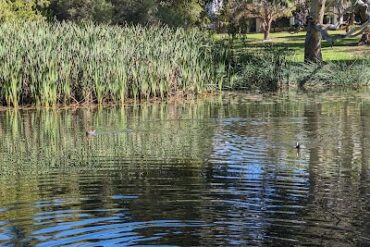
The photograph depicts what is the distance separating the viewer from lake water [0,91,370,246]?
20.3 feet

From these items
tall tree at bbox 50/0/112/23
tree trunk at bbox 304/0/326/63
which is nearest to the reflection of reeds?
tree trunk at bbox 304/0/326/63

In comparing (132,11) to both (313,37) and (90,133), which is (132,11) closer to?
(313,37)

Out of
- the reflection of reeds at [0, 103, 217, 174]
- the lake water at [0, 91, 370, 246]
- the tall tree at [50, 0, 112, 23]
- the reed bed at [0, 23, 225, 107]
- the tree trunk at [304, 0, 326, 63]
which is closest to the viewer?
the lake water at [0, 91, 370, 246]

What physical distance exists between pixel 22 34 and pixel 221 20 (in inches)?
993

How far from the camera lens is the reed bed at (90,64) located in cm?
1734

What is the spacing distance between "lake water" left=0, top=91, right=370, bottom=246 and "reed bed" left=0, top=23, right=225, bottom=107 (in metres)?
2.25

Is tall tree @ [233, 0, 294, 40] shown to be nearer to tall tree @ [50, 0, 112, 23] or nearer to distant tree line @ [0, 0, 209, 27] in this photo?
distant tree line @ [0, 0, 209, 27]

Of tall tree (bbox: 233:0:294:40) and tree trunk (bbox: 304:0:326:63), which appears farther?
tall tree (bbox: 233:0:294:40)

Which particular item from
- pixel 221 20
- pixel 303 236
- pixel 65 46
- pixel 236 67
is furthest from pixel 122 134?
pixel 221 20

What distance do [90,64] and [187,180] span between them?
32.6ft

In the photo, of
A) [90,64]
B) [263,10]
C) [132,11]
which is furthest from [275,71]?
[263,10]

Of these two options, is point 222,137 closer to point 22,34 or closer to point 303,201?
point 303,201

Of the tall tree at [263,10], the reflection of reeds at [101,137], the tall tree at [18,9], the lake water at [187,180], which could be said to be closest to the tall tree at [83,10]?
the tall tree at [18,9]

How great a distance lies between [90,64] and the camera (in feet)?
58.2
